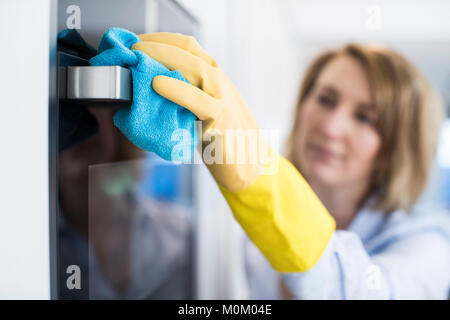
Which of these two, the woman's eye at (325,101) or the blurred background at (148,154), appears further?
the woman's eye at (325,101)

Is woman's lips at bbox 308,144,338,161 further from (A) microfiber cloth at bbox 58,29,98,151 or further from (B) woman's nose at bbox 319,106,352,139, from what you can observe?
(A) microfiber cloth at bbox 58,29,98,151

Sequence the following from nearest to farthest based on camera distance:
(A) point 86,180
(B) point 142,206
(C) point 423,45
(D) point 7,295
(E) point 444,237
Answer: (D) point 7,295 < (A) point 86,180 < (E) point 444,237 < (B) point 142,206 < (C) point 423,45

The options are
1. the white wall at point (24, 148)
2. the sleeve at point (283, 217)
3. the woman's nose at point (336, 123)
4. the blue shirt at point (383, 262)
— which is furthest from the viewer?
the woman's nose at point (336, 123)

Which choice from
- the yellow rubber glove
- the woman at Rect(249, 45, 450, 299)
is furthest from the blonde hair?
the yellow rubber glove

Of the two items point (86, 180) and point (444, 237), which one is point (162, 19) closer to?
point (86, 180)

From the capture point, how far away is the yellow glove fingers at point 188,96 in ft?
1.02

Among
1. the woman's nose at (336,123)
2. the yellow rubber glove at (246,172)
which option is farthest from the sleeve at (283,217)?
the woman's nose at (336,123)

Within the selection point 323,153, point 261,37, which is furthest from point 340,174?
point 261,37

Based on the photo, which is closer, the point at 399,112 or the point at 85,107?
the point at 85,107

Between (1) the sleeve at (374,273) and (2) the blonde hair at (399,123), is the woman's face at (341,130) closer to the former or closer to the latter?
(2) the blonde hair at (399,123)

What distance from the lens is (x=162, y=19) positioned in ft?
1.59

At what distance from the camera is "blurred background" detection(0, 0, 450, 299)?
28 cm
